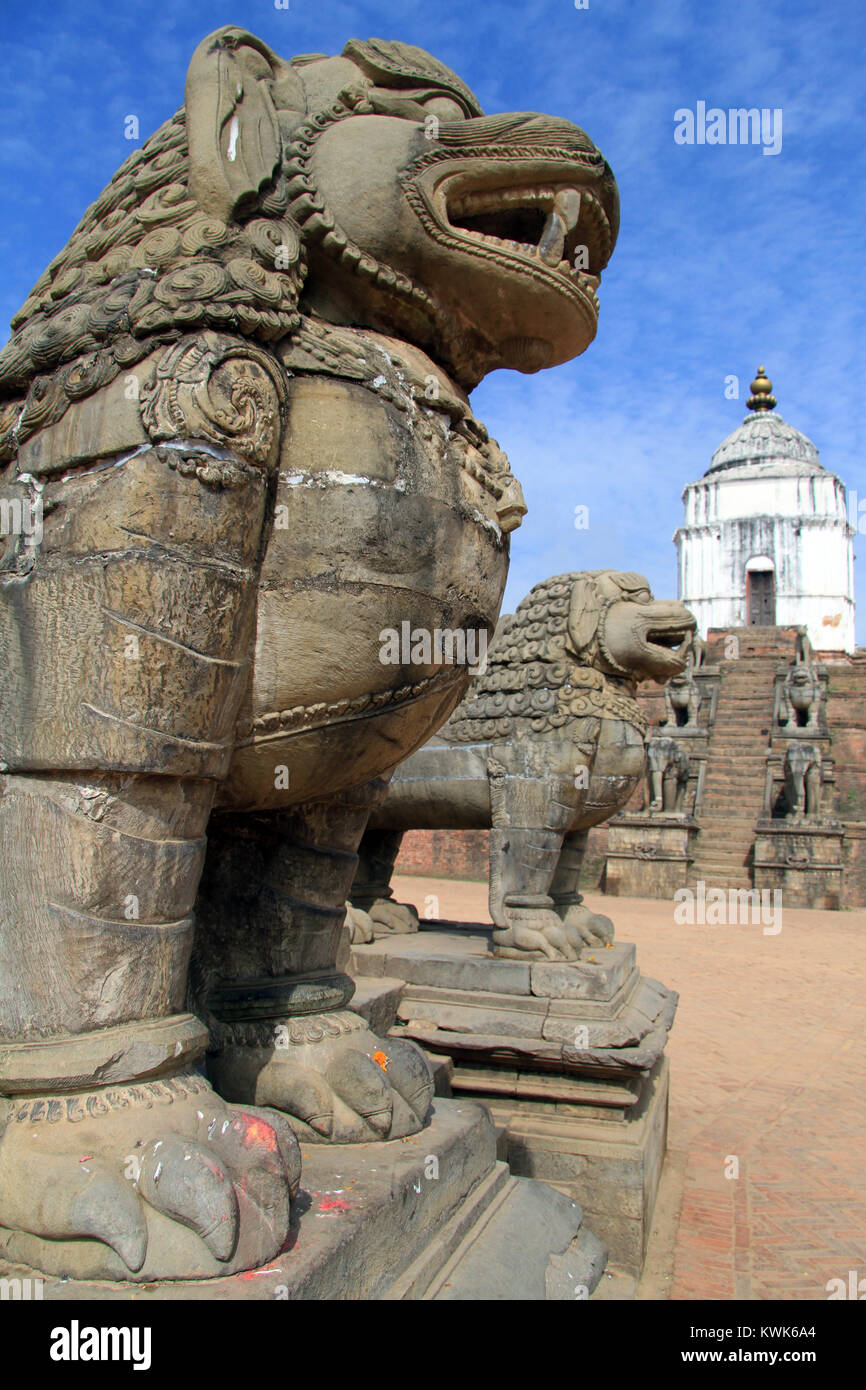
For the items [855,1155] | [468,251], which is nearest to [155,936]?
[468,251]

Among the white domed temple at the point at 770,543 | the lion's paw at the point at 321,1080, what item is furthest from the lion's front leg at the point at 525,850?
the white domed temple at the point at 770,543

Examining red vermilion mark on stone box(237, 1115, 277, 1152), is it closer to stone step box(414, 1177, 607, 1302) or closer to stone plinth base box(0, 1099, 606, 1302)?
stone plinth base box(0, 1099, 606, 1302)

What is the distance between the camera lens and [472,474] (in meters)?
2.32

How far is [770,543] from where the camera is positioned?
36562mm

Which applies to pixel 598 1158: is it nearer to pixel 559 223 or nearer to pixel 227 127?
pixel 559 223

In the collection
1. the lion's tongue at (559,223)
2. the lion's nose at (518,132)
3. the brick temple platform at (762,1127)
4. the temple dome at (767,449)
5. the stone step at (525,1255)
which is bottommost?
the brick temple platform at (762,1127)

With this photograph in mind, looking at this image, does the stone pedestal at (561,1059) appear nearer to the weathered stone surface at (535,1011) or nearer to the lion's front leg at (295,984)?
the weathered stone surface at (535,1011)

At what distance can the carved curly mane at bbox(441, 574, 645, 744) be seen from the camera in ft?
15.9

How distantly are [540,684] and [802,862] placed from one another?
1244 centimetres

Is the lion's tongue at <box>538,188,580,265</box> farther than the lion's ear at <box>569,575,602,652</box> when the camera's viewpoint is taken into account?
No

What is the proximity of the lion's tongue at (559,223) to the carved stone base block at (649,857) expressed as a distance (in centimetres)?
1465

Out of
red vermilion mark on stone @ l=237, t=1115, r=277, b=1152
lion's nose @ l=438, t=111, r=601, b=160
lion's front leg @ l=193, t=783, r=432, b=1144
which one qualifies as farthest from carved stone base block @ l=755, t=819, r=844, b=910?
red vermilion mark on stone @ l=237, t=1115, r=277, b=1152

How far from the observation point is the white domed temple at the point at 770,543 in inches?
1409

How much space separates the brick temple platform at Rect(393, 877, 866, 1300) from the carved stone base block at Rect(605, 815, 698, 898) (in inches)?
223
